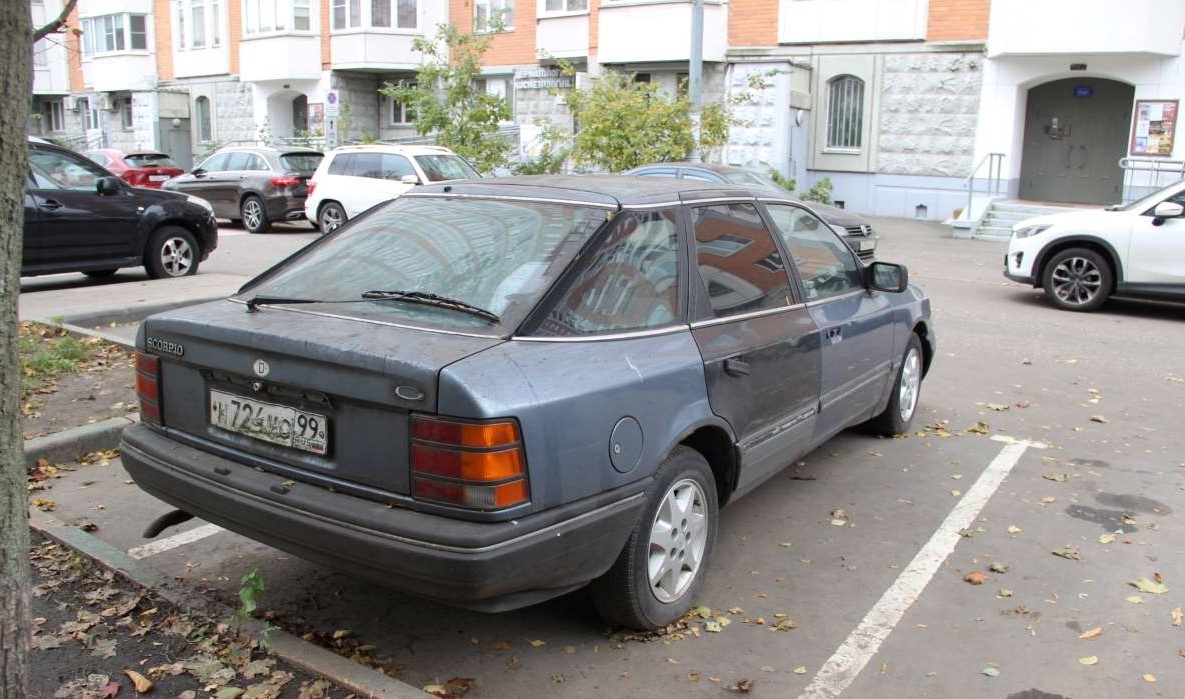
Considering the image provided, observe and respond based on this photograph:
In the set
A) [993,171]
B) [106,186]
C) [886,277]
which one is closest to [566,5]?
[993,171]

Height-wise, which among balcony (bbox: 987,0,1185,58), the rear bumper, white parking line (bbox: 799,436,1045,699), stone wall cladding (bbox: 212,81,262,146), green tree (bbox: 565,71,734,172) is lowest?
white parking line (bbox: 799,436,1045,699)

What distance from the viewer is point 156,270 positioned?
464 inches

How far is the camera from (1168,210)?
34.8ft

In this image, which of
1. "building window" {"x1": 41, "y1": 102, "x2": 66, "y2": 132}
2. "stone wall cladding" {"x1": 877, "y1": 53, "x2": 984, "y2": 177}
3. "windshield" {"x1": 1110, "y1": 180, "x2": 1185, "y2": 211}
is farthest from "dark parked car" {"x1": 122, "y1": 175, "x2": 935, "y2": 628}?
"building window" {"x1": 41, "y1": 102, "x2": 66, "y2": 132}

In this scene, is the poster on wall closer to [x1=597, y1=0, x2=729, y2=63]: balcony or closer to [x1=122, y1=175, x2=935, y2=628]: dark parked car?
[x1=597, y1=0, x2=729, y2=63]: balcony

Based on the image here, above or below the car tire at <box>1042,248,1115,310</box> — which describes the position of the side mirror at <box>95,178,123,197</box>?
above

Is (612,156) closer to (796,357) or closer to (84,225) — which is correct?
(84,225)

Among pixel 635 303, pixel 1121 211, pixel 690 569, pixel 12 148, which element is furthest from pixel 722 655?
pixel 1121 211

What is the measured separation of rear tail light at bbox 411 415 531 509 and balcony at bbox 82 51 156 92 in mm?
41173

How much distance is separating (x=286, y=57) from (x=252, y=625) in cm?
3246

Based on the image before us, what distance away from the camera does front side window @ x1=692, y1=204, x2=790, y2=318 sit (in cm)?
424

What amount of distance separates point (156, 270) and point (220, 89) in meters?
28.2

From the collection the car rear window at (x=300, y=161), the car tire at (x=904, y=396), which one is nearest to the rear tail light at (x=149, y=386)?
the car tire at (x=904, y=396)

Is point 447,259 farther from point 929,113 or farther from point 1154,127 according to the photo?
point 929,113
